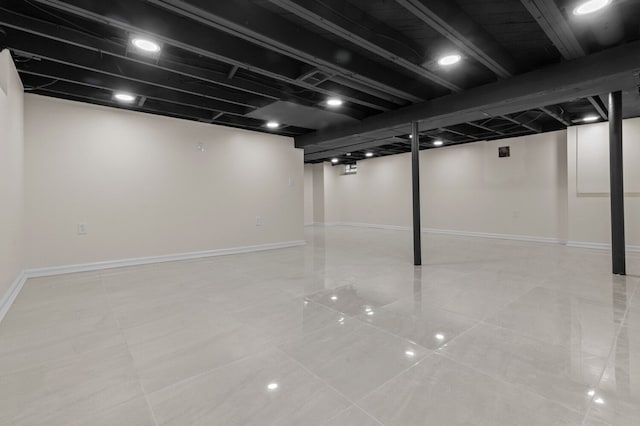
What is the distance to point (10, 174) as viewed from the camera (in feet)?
10.8

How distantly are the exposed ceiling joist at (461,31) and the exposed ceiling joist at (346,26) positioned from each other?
45 cm

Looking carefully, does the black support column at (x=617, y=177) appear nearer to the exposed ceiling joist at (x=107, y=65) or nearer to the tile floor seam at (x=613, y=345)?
the tile floor seam at (x=613, y=345)

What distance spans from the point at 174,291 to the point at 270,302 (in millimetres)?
1289

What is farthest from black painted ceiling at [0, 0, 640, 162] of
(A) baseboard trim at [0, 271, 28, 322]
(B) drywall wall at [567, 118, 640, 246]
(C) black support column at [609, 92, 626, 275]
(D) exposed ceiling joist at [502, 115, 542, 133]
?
(A) baseboard trim at [0, 271, 28, 322]

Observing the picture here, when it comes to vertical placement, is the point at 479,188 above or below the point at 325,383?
above

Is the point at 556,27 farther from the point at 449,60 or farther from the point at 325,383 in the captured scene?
the point at 325,383

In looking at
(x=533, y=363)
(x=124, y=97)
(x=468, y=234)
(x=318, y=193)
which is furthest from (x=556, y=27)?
(x=318, y=193)

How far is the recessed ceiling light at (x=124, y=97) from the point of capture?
4.34m

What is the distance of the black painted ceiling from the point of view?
98.6 inches

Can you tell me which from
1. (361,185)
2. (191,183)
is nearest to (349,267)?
(191,183)

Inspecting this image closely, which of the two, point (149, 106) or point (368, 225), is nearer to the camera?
point (149, 106)

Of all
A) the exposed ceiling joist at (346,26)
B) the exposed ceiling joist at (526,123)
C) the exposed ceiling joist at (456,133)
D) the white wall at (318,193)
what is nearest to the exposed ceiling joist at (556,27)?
the exposed ceiling joist at (346,26)

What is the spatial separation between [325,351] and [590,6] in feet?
11.4

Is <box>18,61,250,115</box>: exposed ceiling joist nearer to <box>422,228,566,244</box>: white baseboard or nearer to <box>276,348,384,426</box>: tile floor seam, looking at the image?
<box>276,348,384,426</box>: tile floor seam
